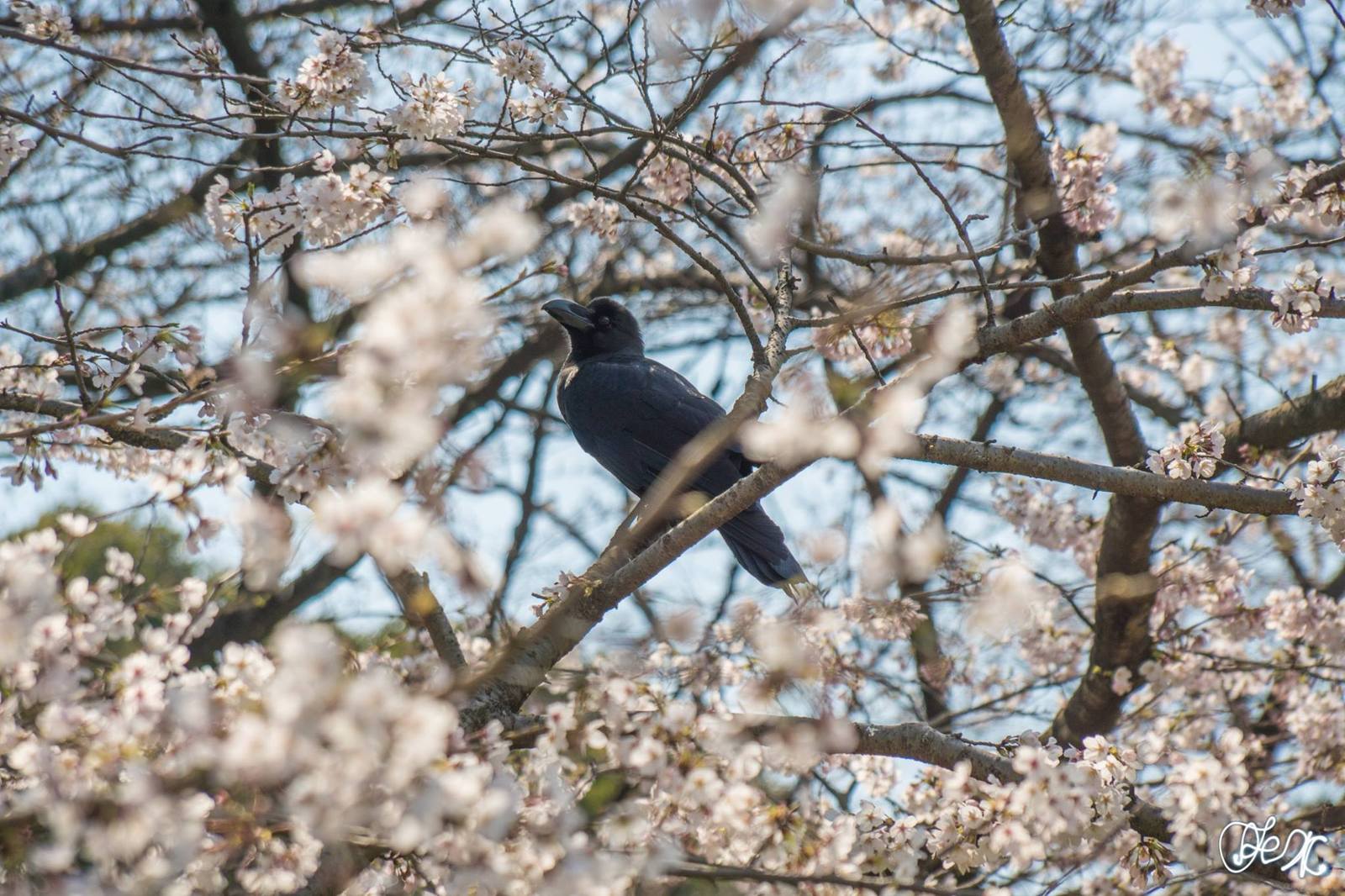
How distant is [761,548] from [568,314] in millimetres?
1581

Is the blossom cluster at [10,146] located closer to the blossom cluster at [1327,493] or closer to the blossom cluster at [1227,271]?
the blossom cluster at [1227,271]

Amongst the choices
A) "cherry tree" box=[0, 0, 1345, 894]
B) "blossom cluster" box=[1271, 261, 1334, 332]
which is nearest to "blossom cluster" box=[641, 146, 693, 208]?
"cherry tree" box=[0, 0, 1345, 894]

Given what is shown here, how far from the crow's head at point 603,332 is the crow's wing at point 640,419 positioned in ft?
1.02

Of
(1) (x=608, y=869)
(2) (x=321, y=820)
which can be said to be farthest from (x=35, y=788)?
(1) (x=608, y=869)

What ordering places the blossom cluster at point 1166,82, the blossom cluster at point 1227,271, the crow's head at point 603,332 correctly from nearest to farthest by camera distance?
the blossom cluster at point 1227,271, the crow's head at point 603,332, the blossom cluster at point 1166,82

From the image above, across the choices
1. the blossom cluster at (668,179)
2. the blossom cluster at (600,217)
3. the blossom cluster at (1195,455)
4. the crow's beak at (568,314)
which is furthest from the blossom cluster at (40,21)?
the blossom cluster at (1195,455)

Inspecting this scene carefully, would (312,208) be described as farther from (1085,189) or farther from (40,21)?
(1085,189)

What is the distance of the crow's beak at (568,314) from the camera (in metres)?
5.17

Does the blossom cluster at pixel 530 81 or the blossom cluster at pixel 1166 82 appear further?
the blossom cluster at pixel 1166 82

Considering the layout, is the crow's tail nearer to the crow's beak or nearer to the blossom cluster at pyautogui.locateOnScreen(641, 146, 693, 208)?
the blossom cluster at pyautogui.locateOnScreen(641, 146, 693, 208)

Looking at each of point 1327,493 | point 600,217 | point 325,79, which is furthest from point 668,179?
point 1327,493

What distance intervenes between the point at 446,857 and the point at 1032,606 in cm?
327

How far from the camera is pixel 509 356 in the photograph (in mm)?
6133

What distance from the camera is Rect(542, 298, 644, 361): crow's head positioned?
5.46 metres
